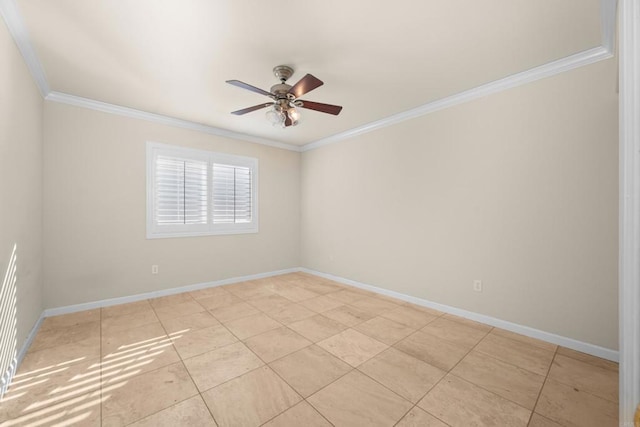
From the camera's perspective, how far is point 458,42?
2.22m

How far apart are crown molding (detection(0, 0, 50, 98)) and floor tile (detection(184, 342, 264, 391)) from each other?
115 inches

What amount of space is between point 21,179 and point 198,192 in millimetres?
2066

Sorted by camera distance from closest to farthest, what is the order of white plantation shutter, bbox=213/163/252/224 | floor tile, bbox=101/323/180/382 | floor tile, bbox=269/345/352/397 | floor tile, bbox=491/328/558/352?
floor tile, bbox=269/345/352/397, floor tile, bbox=101/323/180/382, floor tile, bbox=491/328/558/352, white plantation shutter, bbox=213/163/252/224

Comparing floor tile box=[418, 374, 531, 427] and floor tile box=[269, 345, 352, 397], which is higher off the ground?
floor tile box=[269, 345, 352, 397]

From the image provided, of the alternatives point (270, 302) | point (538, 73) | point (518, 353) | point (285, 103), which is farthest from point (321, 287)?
point (538, 73)

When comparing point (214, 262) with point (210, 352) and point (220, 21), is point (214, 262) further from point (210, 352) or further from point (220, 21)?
point (220, 21)

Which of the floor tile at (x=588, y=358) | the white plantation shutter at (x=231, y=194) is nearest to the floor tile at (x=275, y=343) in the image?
the floor tile at (x=588, y=358)

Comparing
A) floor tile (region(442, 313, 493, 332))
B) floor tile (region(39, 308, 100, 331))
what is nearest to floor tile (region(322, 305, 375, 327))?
floor tile (region(442, 313, 493, 332))

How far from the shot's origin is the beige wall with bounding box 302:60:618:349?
2.32m

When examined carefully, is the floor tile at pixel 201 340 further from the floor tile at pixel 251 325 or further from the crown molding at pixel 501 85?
the crown molding at pixel 501 85

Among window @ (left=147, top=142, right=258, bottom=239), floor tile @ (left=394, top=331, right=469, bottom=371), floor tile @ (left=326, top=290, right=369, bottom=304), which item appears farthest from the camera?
window @ (left=147, top=142, right=258, bottom=239)

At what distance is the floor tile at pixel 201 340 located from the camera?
2410 millimetres

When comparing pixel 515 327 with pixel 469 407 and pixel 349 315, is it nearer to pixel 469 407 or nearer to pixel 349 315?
pixel 469 407

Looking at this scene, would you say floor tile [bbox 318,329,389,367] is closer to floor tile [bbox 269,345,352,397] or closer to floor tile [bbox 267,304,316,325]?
floor tile [bbox 269,345,352,397]
